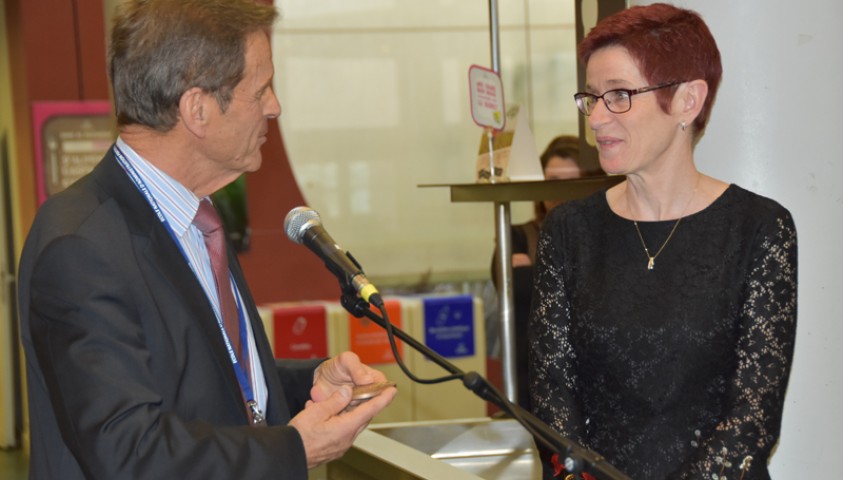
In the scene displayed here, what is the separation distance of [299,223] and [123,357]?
343 millimetres

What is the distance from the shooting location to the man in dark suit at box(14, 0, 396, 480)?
1.57 metres

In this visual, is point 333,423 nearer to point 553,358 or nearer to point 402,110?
point 553,358

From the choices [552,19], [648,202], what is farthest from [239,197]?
[648,202]

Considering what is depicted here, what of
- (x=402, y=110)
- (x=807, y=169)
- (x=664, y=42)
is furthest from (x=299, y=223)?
(x=402, y=110)

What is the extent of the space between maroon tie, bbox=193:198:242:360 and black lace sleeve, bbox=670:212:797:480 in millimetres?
914

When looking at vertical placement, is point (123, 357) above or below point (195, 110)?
below

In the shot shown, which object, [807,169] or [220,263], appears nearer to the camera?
[220,263]

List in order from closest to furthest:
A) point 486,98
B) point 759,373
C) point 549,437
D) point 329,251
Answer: point 549,437, point 329,251, point 759,373, point 486,98

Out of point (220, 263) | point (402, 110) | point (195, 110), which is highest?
point (402, 110)

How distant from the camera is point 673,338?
7.14 ft

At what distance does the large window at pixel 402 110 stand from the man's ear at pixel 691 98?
17.8 feet

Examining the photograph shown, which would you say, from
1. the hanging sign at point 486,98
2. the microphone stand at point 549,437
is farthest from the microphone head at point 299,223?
the hanging sign at point 486,98

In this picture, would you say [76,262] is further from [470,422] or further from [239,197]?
[239,197]

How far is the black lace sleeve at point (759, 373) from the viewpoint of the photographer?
2.06 metres
